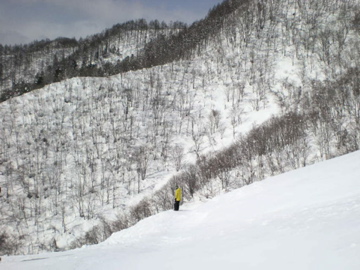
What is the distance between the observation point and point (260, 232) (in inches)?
308

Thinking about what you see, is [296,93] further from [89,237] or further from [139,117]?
[89,237]

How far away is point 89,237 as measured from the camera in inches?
1172

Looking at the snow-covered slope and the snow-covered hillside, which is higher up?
the snow-covered hillside

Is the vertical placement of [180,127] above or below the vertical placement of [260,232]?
above

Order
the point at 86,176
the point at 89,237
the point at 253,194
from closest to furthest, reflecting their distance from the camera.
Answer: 1. the point at 253,194
2. the point at 89,237
3. the point at 86,176

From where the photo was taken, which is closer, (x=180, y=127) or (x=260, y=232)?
(x=260, y=232)

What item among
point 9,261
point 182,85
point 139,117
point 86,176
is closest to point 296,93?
point 182,85

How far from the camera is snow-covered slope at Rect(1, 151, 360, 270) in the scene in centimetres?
545

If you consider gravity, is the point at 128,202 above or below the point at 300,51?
below

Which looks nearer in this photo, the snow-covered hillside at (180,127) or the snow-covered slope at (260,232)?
the snow-covered slope at (260,232)

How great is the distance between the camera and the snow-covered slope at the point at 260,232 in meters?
5.45

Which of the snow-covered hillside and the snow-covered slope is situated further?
the snow-covered hillside

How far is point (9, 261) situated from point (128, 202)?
25164 millimetres

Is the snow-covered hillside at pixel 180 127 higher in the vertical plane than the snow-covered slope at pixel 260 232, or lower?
higher
